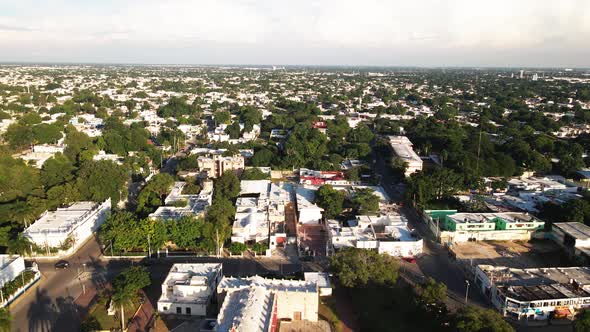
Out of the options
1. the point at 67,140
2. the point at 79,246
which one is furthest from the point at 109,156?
the point at 79,246

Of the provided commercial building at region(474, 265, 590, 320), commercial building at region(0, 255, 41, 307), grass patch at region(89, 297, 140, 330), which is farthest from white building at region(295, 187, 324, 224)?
commercial building at region(0, 255, 41, 307)

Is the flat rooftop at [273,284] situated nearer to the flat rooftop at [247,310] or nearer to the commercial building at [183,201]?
the flat rooftop at [247,310]

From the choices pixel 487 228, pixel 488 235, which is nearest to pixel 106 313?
pixel 488 235

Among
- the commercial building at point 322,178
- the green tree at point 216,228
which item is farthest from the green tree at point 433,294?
the commercial building at point 322,178

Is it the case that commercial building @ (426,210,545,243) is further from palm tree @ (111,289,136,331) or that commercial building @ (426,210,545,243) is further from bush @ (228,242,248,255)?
palm tree @ (111,289,136,331)

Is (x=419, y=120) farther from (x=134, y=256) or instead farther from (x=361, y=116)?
(x=134, y=256)
